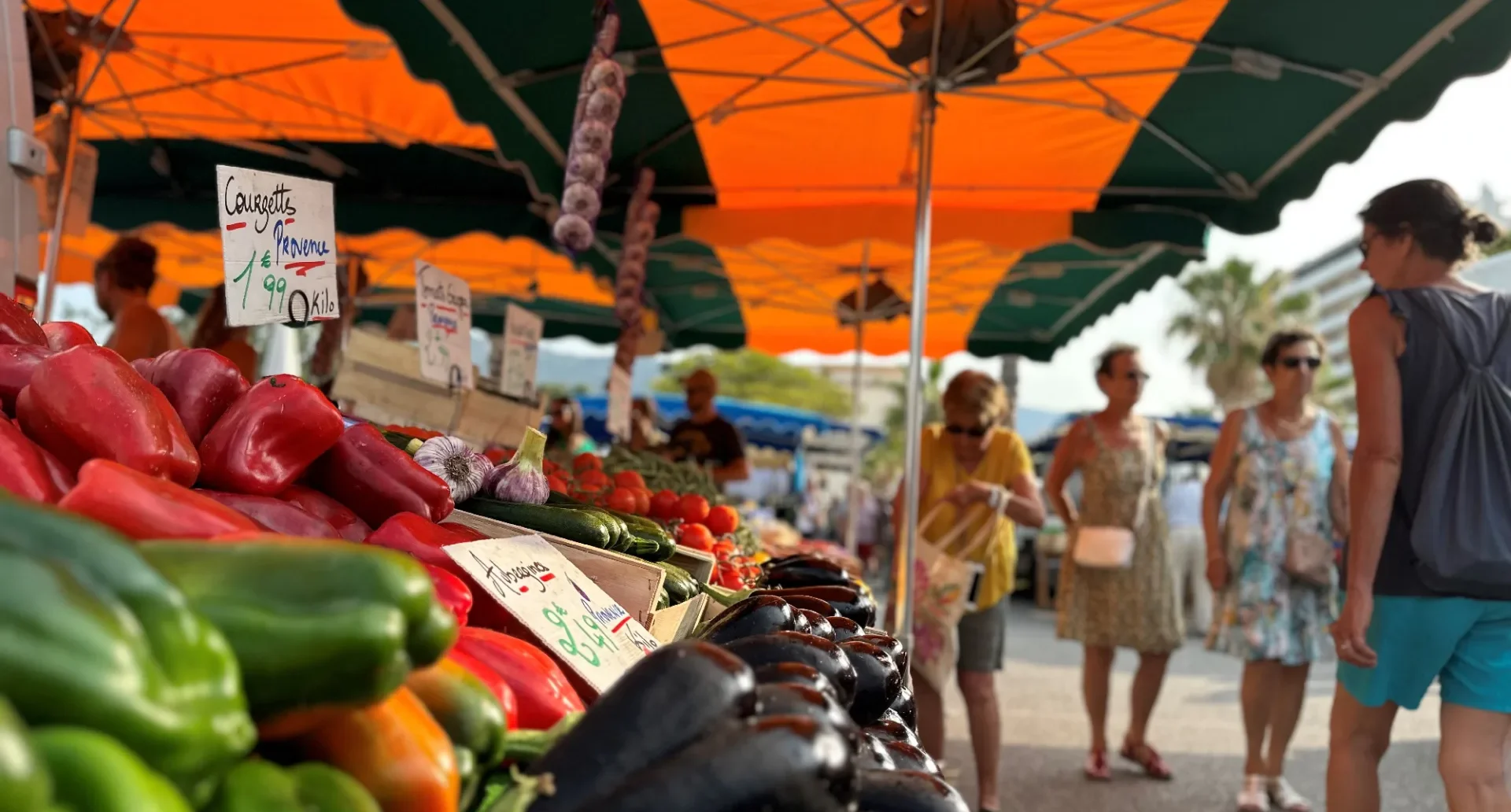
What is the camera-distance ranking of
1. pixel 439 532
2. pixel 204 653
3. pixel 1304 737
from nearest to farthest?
pixel 204 653 → pixel 439 532 → pixel 1304 737


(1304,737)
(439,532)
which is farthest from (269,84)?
(1304,737)

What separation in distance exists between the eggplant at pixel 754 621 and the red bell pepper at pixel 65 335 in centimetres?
102

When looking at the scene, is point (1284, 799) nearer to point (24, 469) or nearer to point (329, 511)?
point (329, 511)

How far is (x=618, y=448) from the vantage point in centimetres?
473

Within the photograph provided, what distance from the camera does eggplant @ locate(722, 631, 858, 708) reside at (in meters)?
1.26

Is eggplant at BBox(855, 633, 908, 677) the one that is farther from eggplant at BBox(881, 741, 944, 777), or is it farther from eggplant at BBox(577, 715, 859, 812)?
eggplant at BBox(577, 715, 859, 812)

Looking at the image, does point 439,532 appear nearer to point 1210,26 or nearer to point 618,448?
point 618,448

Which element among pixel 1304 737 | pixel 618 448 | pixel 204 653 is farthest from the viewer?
pixel 1304 737

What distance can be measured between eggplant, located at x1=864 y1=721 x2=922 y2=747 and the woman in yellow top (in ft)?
9.74

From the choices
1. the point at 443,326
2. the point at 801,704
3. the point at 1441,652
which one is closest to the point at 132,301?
the point at 443,326

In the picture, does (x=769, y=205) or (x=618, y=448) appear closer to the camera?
(x=618, y=448)

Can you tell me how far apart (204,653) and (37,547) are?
0.14 m

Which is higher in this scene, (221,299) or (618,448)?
(221,299)

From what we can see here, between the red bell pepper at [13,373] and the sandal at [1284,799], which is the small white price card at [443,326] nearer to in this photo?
the red bell pepper at [13,373]
